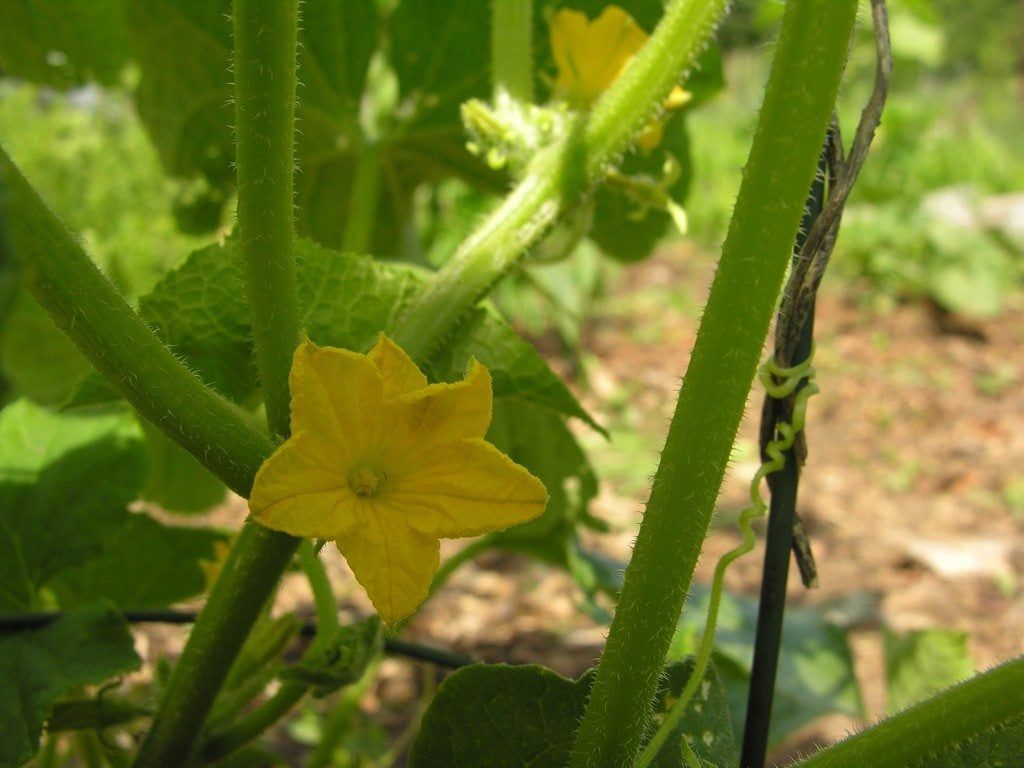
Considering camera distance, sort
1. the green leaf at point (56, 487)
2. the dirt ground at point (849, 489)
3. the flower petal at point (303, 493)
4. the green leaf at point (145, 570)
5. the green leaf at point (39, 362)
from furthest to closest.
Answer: the dirt ground at point (849, 489) → the green leaf at point (39, 362) → the green leaf at point (145, 570) → the green leaf at point (56, 487) → the flower petal at point (303, 493)

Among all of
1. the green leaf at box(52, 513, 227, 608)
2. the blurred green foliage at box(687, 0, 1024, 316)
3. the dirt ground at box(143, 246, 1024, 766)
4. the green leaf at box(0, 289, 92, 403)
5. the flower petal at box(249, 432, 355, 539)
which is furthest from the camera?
the blurred green foliage at box(687, 0, 1024, 316)

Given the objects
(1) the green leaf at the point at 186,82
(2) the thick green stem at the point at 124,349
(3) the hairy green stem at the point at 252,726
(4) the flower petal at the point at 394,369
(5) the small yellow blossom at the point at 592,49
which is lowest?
(3) the hairy green stem at the point at 252,726

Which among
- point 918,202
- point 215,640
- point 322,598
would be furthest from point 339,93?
point 918,202

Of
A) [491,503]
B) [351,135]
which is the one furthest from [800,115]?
[351,135]

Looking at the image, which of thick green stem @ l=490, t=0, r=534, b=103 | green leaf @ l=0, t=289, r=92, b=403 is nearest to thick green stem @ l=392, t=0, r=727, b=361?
thick green stem @ l=490, t=0, r=534, b=103

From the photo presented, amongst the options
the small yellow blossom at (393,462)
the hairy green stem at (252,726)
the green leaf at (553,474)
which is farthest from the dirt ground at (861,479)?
the small yellow blossom at (393,462)

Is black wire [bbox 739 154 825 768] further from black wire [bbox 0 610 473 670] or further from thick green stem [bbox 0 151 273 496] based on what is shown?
thick green stem [bbox 0 151 273 496]

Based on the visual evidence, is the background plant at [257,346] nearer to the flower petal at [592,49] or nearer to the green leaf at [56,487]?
the green leaf at [56,487]
